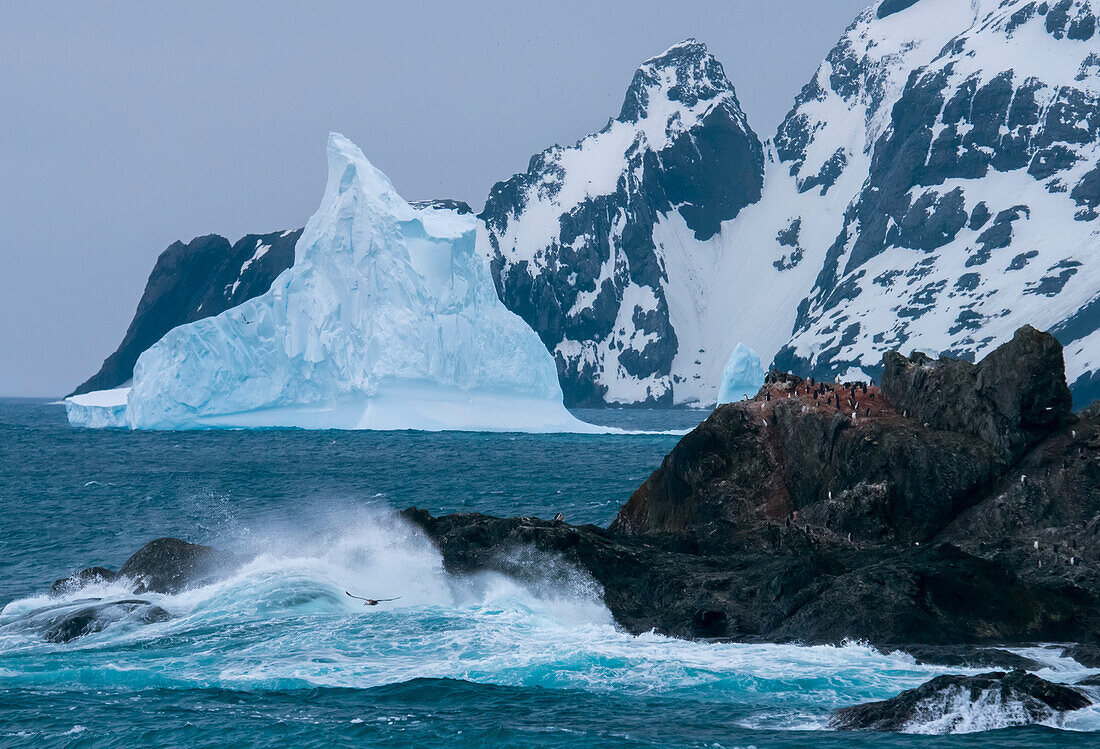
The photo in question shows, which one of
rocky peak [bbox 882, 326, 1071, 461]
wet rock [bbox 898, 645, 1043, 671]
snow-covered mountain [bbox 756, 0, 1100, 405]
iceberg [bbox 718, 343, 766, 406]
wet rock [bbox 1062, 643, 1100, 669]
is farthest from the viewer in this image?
snow-covered mountain [bbox 756, 0, 1100, 405]

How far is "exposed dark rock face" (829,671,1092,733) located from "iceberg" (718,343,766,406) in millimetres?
82246

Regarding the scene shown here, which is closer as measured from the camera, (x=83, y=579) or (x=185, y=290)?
(x=83, y=579)

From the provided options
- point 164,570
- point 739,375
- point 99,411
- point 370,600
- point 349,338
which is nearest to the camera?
point 370,600

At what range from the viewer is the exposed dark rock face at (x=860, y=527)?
64.2 feet

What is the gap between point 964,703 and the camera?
48.1 ft

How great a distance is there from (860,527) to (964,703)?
9.98 meters

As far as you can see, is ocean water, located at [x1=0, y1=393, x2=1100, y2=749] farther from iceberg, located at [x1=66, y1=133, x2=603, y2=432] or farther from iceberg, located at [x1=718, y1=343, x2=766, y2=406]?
iceberg, located at [x1=718, y1=343, x2=766, y2=406]

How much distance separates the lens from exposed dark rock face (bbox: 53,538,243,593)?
25641mm

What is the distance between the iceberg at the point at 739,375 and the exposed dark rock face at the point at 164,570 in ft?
242

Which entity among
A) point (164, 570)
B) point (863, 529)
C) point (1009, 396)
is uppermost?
point (1009, 396)

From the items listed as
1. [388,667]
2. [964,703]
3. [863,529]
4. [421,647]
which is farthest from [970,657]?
[388,667]

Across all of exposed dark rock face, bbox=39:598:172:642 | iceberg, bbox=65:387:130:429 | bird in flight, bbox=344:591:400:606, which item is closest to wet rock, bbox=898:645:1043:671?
bird in flight, bbox=344:591:400:606

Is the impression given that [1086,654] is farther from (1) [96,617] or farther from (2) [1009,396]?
(1) [96,617]

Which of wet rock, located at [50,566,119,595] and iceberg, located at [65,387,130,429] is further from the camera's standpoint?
iceberg, located at [65,387,130,429]
